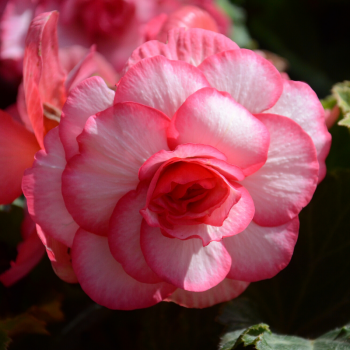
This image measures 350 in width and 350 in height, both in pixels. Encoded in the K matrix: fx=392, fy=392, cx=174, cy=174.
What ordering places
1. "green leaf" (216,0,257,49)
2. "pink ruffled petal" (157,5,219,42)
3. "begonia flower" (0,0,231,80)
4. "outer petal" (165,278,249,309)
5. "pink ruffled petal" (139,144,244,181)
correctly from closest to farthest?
1. "pink ruffled petal" (139,144,244,181)
2. "outer petal" (165,278,249,309)
3. "pink ruffled petal" (157,5,219,42)
4. "begonia flower" (0,0,231,80)
5. "green leaf" (216,0,257,49)

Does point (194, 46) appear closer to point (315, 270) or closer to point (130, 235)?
point (130, 235)

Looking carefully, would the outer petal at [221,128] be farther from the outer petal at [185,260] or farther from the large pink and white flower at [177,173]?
the outer petal at [185,260]

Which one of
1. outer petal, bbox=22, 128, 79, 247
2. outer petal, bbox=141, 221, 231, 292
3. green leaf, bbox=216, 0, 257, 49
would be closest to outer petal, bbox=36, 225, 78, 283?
outer petal, bbox=22, 128, 79, 247

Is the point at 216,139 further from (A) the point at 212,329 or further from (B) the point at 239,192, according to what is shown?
(A) the point at 212,329

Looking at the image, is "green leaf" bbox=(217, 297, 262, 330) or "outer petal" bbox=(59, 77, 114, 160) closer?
"outer petal" bbox=(59, 77, 114, 160)

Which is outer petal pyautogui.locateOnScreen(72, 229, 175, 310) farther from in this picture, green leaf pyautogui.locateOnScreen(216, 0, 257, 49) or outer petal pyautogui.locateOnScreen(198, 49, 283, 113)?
green leaf pyautogui.locateOnScreen(216, 0, 257, 49)

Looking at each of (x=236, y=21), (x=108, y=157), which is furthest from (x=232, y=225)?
(x=236, y=21)
